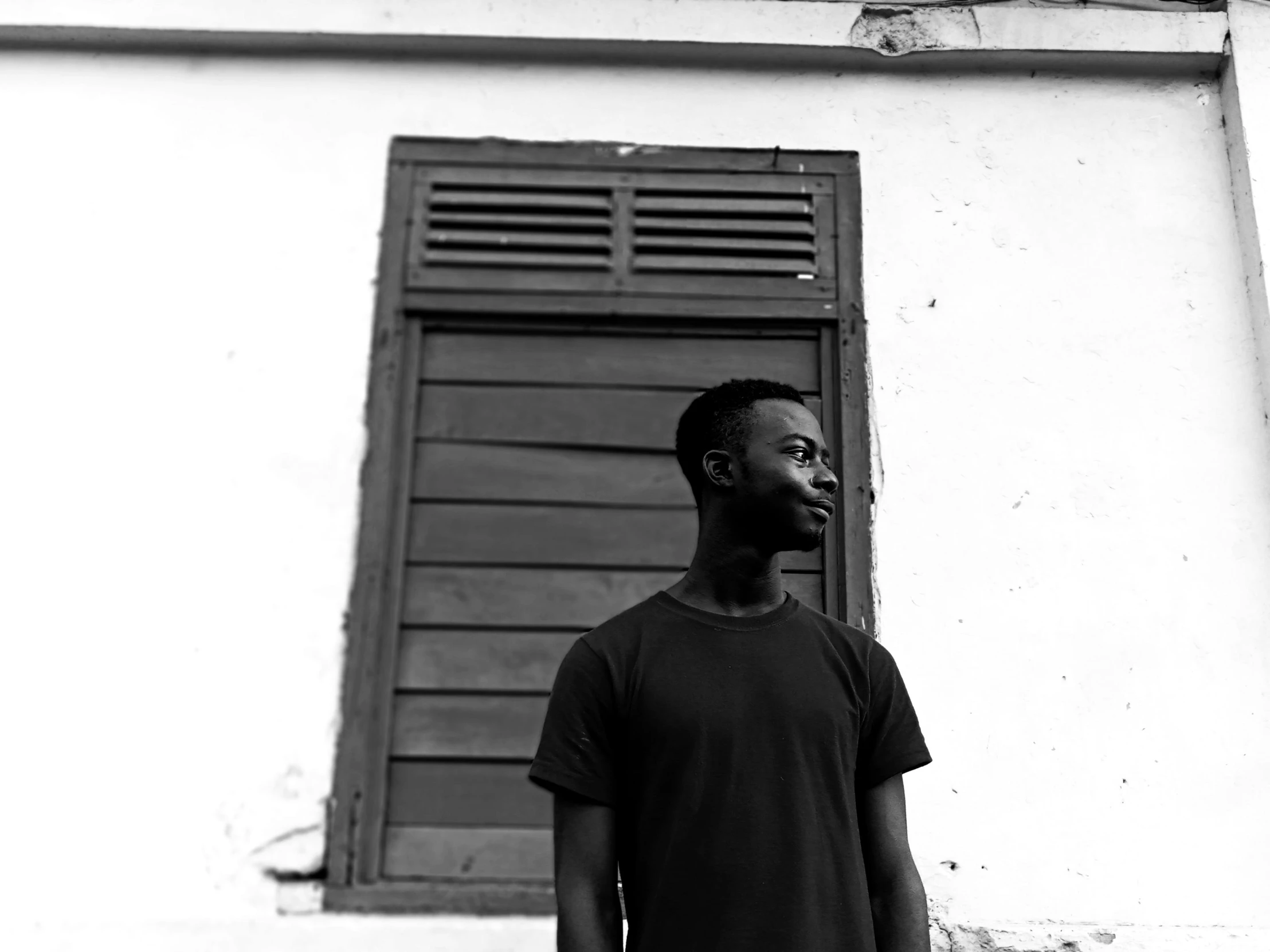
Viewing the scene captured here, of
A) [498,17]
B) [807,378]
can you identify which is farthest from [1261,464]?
[498,17]

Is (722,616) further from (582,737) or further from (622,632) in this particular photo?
(582,737)

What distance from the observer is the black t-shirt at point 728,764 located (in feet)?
6.44

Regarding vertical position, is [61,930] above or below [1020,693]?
below

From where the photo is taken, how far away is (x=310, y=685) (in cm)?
332

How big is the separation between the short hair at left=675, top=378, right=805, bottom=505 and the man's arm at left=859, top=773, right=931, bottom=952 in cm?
63

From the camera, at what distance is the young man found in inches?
77.8

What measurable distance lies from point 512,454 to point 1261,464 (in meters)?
2.08

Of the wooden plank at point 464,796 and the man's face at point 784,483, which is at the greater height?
the man's face at point 784,483

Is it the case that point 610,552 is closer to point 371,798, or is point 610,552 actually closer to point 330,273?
point 371,798

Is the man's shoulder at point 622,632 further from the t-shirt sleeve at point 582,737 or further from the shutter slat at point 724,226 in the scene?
the shutter slat at point 724,226

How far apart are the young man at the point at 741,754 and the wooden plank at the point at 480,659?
1246 mm

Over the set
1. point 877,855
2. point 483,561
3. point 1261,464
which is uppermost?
point 1261,464

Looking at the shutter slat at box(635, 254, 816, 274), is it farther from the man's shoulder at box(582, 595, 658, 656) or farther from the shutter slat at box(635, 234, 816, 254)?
the man's shoulder at box(582, 595, 658, 656)

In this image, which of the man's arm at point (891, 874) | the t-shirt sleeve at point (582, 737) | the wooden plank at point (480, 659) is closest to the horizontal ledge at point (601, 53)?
the wooden plank at point (480, 659)
